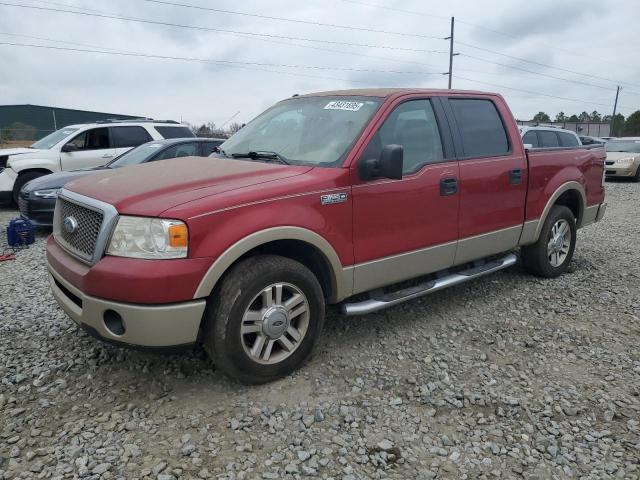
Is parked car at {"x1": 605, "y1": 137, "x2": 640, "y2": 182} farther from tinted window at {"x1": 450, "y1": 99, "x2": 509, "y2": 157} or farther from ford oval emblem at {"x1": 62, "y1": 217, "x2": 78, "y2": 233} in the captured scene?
ford oval emblem at {"x1": 62, "y1": 217, "x2": 78, "y2": 233}

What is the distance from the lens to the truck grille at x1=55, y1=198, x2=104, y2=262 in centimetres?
302

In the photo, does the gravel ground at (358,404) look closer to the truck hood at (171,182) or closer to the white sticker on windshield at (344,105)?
the truck hood at (171,182)

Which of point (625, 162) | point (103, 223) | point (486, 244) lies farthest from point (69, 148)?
point (625, 162)

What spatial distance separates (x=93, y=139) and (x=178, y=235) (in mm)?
8792

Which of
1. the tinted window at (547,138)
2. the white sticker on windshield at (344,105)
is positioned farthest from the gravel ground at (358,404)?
the tinted window at (547,138)

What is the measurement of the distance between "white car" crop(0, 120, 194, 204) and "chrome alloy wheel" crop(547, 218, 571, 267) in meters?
8.05

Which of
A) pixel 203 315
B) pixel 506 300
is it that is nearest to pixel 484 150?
pixel 506 300

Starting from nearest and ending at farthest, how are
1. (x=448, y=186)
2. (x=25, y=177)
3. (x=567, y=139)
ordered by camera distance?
(x=448, y=186) < (x=25, y=177) < (x=567, y=139)

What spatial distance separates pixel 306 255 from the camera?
3469 millimetres

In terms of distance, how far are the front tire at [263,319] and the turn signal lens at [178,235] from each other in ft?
1.22

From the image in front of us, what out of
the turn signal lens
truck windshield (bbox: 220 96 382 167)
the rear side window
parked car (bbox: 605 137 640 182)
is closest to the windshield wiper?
truck windshield (bbox: 220 96 382 167)

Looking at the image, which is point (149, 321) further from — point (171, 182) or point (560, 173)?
point (560, 173)

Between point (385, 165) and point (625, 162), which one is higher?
Answer: point (385, 165)

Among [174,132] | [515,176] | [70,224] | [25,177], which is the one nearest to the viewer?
[70,224]
